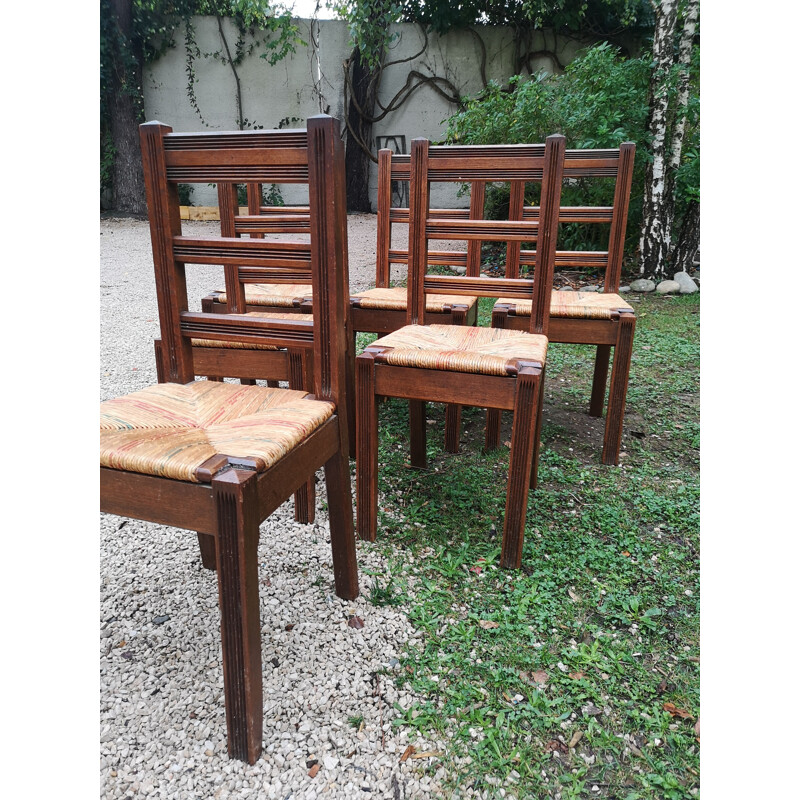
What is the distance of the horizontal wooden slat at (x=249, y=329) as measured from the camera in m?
1.46

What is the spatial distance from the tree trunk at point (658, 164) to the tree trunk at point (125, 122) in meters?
7.88

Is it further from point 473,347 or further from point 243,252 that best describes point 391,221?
point 243,252

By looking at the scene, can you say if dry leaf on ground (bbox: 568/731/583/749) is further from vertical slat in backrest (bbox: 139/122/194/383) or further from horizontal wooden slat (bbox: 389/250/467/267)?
horizontal wooden slat (bbox: 389/250/467/267)

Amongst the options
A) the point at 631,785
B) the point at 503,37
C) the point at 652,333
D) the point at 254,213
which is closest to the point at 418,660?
the point at 631,785

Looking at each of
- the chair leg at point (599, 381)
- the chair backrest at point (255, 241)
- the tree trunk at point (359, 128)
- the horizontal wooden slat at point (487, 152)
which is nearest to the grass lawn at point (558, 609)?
the chair leg at point (599, 381)

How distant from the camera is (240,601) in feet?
3.59

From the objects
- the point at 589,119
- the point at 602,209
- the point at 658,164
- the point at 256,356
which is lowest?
the point at 256,356

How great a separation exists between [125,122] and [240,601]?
10718mm

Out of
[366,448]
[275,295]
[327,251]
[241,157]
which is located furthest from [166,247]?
[275,295]

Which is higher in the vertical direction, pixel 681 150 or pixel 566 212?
pixel 681 150

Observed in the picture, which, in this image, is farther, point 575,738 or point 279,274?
point 279,274

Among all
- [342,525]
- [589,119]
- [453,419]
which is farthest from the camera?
[589,119]

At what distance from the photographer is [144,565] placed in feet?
6.05

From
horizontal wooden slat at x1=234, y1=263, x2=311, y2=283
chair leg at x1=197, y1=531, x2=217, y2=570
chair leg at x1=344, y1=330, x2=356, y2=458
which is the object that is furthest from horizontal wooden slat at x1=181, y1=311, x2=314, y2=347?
chair leg at x1=344, y1=330, x2=356, y2=458
